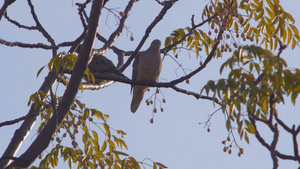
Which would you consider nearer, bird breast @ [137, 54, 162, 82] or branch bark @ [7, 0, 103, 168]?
branch bark @ [7, 0, 103, 168]

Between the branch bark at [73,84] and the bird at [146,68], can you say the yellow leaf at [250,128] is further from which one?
the bird at [146,68]

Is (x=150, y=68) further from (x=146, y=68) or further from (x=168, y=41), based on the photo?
(x=168, y=41)

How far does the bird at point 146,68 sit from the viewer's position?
7336 millimetres

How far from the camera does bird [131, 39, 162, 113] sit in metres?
7.34

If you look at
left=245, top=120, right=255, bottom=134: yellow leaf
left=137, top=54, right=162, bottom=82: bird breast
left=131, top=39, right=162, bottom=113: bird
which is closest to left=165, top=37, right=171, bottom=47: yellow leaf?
left=131, top=39, right=162, bottom=113: bird

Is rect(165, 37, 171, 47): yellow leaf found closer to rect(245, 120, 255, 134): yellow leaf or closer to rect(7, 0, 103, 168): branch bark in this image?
rect(7, 0, 103, 168): branch bark

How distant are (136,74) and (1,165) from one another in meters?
3.52

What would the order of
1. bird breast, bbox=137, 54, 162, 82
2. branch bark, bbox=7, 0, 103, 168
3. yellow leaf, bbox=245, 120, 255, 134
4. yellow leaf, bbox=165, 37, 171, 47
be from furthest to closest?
bird breast, bbox=137, 54, 162, 82, yellow leaf, bbox=165, 37, 171, 47, branch bark, bbox=7, 0, 103, 168, yellow leaf, bbox=245, 120, 255, 134

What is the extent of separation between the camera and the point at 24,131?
5.07 meters

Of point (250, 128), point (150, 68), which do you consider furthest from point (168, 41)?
point (250, 128)

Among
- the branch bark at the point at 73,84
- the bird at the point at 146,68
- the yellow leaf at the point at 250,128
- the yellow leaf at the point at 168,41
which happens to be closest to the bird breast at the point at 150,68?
the bird at the point at 146,68

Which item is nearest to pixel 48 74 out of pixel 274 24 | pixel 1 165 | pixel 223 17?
pixel 1 165

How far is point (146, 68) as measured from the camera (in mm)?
7348

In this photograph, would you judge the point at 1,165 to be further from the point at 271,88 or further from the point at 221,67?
the point at 271,88
